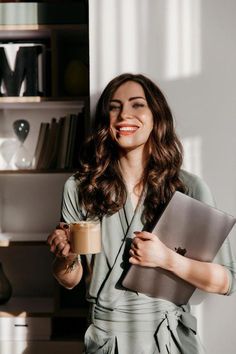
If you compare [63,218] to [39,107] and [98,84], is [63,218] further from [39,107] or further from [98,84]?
[39,107]

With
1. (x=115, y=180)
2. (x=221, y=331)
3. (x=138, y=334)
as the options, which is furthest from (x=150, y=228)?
(x=221, y=331)

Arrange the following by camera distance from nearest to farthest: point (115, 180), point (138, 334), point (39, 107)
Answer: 1. point (138, 334)
2. point (115, 180)
3. point (39, 107)

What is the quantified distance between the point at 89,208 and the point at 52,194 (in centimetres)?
112

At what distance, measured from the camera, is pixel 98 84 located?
2.08 m

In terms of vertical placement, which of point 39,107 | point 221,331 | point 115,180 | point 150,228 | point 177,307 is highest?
point 39,107

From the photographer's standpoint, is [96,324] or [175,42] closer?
Result: [96,324]

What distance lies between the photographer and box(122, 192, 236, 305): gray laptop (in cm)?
180

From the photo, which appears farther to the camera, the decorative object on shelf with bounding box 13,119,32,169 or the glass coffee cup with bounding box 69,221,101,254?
the decorative object on shelf with bounding box 13,119,32,169

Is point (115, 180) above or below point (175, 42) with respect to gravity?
below

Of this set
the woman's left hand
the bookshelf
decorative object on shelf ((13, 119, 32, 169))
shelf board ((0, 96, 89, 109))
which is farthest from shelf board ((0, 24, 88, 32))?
the woman's left hand

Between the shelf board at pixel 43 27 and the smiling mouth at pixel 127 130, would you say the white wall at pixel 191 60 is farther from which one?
the shelf board at pixel 43 27

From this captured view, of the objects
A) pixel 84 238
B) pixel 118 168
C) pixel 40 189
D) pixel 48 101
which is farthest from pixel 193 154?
pixel 40 189

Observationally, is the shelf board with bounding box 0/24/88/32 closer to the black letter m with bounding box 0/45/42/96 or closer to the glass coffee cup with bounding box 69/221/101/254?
the black letter m with bounding box 0/45/42/96

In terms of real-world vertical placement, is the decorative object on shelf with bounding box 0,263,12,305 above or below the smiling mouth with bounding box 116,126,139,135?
below
